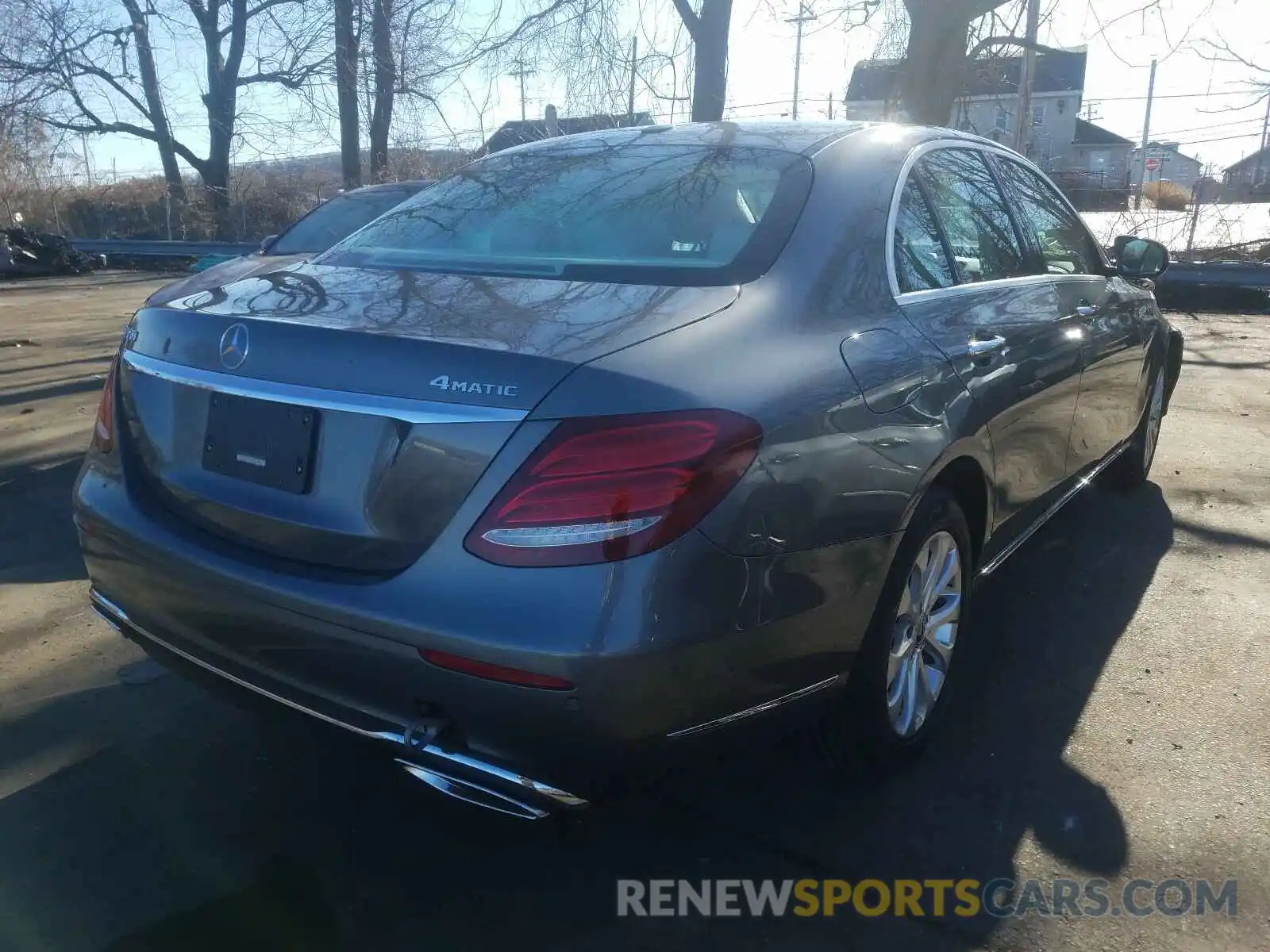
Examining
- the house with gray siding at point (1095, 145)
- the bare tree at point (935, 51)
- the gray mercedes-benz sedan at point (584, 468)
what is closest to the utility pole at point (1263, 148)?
the bare tree at point (935, 51)

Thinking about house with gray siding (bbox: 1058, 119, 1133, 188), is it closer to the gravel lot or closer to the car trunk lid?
the gravel lot

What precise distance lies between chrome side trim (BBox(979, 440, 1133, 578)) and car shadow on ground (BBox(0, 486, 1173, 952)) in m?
0.46

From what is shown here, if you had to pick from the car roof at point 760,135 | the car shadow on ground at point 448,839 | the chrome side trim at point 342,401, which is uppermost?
the car roof at point 760,135

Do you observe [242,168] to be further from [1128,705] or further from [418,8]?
[1128,705]

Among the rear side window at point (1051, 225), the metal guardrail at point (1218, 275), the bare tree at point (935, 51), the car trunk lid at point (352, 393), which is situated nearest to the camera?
the car trunk lid at point (352, 393)

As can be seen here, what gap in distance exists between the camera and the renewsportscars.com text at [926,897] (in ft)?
7.81

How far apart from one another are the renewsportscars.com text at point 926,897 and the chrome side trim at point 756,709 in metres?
0.49

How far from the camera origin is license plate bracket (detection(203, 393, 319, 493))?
84.5 inches

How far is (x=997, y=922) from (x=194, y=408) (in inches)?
83.7

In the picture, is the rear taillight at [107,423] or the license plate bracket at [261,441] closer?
the license plate bracket at [261,441]

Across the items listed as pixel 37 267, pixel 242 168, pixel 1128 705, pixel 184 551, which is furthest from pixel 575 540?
pixel 242 168

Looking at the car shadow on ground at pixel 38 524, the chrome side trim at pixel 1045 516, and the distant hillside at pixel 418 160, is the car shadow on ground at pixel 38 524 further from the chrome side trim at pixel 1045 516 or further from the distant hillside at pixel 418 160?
the distant hillside at pixel 418 160

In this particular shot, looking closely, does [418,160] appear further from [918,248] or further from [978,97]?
[918,248]

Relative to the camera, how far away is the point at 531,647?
74.6 inches
